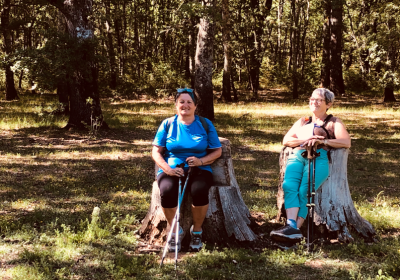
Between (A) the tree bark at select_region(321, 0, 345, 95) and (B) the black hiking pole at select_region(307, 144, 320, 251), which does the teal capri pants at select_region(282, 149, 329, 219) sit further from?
(A) the tree bark at select_region(321, 0, 345, 95)

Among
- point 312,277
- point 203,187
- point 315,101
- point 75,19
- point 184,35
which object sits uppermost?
point 184,35

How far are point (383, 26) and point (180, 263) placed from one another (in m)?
16.6

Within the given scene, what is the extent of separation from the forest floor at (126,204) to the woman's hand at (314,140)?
1.17 meters

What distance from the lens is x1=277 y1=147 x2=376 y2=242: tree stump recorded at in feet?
15.9

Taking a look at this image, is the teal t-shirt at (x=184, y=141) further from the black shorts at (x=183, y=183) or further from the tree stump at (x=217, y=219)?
the tree stump at (x=217, y=219)

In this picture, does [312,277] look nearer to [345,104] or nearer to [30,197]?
[30,197]

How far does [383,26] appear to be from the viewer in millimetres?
17375

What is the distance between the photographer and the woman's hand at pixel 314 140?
4812 millimetres

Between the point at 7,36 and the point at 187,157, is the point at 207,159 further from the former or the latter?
the point at 7,36

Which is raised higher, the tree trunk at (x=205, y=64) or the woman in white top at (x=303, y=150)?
the tree trunk at (x=205, y=64)

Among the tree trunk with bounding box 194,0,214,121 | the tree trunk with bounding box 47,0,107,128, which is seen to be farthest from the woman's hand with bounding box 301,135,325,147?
the tree trunk with bounding box 194,0,214,121

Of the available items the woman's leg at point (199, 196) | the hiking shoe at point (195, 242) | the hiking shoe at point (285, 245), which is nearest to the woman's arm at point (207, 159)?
the woman's leg at point (199, 196)

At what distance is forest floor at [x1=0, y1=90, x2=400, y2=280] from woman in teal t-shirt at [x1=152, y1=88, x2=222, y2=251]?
0.47 m

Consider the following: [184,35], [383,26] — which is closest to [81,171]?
[383,26]
